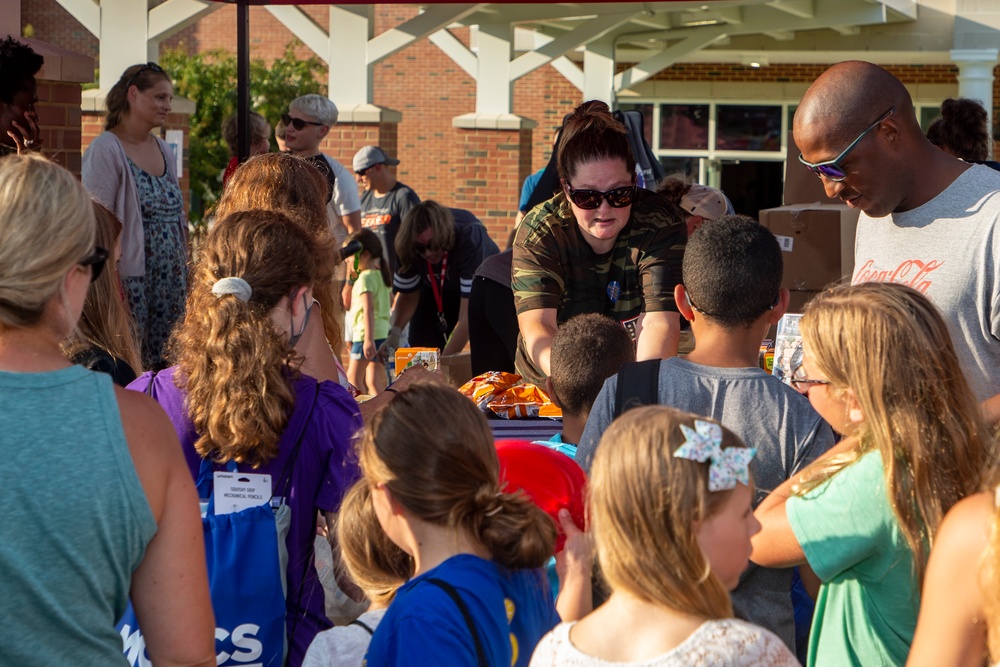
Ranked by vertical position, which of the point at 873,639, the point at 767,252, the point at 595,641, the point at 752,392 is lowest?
the point at 873,639

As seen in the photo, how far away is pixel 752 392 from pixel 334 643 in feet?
3.41

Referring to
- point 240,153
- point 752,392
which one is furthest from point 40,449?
point 240,153

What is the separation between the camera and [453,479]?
2008 millimetres

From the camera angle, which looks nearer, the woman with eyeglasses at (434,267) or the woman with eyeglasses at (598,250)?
the woman with eyeglasses at (598,250)

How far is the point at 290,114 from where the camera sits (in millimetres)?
7184

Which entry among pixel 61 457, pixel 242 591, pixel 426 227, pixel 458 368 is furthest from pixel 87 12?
pixel 61 457

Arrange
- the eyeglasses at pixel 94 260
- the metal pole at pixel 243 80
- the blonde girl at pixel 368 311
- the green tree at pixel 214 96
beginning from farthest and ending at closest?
the green tree at pixel 214 96 → the blonde girl at pixel 368 311 → the metal pole at pixel 243 80 → the eyeglasses at pixel 94 260

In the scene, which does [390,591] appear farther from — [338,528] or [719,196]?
[719,196]

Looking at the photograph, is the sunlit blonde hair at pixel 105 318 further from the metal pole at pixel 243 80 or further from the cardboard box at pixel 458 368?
the metal pole at pixel 243 80

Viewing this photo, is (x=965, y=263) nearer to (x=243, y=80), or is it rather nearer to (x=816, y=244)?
(x=816, y=244)

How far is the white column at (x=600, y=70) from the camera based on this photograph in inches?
628

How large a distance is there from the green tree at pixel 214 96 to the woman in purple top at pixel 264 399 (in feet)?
64.2

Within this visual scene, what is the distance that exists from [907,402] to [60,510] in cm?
144

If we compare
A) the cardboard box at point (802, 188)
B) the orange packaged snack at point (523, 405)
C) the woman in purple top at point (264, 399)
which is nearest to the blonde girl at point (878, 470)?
the woman in purple top at point (264, 399)
